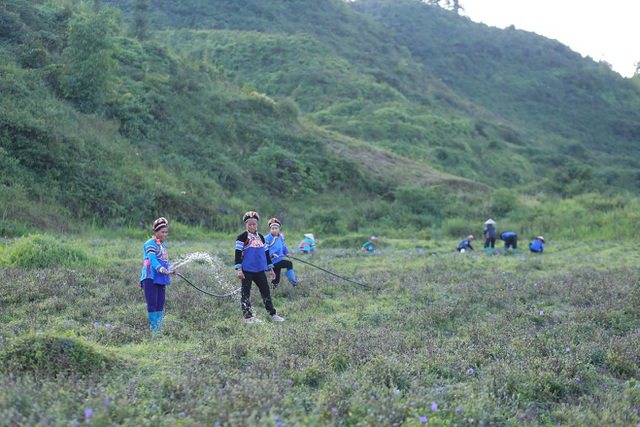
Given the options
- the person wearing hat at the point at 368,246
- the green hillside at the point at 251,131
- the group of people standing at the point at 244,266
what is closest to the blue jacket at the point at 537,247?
the person wearing hat at the point at 368,246

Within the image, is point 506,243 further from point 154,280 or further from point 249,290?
point 154,280

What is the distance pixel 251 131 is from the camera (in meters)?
28.9

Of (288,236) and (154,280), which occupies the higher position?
(154,280)

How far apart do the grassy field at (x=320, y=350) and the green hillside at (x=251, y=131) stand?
837 centimetres

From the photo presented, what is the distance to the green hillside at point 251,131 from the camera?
19.4 m

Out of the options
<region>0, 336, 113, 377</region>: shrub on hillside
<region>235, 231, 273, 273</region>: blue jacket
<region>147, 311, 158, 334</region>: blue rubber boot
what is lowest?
<region>147, 311, 158, 334</region>: blue rubber boot

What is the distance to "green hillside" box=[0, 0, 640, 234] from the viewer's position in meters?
19.4

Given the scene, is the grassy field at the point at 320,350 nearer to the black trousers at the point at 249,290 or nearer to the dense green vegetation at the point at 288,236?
the dense green vegetation at the point at 288,236

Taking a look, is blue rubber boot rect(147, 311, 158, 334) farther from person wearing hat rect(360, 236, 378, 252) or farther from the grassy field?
person wearing hat rect(360, 236, 378, 252)

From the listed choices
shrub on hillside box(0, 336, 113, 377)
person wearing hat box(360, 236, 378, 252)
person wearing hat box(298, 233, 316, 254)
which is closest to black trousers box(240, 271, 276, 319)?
shrub on hillside box(0, 336, 113, 377)

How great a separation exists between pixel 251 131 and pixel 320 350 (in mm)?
23770

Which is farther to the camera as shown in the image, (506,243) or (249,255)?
(506,243)

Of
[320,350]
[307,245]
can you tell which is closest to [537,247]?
[307,245]

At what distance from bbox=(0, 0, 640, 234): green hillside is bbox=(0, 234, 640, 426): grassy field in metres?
8.37
